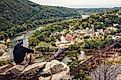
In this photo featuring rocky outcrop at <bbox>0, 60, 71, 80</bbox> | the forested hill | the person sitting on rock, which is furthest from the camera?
the forested hill

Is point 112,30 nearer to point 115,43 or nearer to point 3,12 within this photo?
point 115,43

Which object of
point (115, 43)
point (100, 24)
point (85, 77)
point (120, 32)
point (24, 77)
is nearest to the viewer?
point (24, 77)

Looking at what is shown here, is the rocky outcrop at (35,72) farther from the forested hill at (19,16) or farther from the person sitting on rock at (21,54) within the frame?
the forested hill at (19,16)

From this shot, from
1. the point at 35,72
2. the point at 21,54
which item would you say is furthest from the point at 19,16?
the point at 21,54

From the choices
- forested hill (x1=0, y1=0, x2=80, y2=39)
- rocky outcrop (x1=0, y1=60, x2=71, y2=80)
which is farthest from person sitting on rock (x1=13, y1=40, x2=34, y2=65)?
forested hill (x1=0, y1=0, x2=80, y2=39)

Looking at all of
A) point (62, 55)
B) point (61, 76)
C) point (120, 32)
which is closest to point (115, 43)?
point (62, 55)

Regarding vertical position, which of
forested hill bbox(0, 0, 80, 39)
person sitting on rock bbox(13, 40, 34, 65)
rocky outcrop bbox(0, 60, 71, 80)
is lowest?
forested hill bbox(0, 0, 80, 39)

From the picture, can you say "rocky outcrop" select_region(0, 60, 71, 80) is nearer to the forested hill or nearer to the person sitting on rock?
the person sitting on rock

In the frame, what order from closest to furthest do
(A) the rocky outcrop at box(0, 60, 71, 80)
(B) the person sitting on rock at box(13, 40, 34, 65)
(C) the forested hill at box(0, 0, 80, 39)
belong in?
(B) the person sitting on rock at box(13, 40, 34, 65)
(A) the rocky outcrop at box(0, 60, 71, 80)
(C) the forested hill at box(0, 0, 80, 39)
